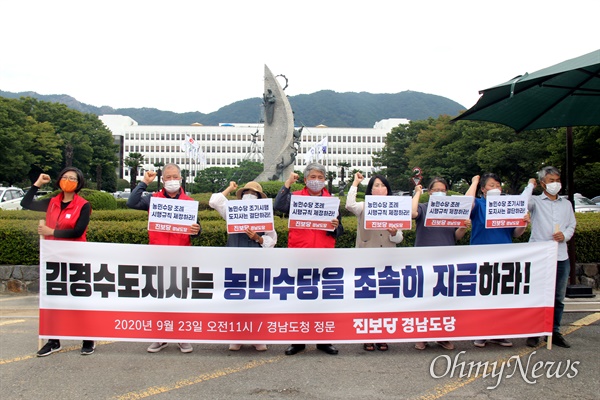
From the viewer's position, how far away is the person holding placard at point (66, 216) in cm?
484

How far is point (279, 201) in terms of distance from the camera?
5129mm

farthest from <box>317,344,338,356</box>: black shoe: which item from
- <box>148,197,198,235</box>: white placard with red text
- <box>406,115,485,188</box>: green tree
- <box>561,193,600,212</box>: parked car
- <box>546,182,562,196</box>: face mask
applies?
<box>406,115,485,188</box>: green tree

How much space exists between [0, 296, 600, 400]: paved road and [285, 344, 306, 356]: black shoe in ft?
0.19

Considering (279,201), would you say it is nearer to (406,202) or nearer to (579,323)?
(406,202)

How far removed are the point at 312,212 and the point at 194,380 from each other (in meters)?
1.83

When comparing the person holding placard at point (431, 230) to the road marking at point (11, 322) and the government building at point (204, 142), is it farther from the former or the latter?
the government building at point (204, 142)

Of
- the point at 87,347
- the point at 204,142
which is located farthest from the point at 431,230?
the point at 204,142

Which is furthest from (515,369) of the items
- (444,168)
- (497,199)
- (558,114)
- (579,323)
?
Result: (444,168)

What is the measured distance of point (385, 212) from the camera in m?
5.04

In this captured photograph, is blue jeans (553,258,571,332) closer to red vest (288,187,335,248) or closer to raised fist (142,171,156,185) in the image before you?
red vest (288,187,335,248)

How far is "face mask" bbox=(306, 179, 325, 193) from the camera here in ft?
16.8

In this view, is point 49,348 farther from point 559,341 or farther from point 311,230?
point 559,341

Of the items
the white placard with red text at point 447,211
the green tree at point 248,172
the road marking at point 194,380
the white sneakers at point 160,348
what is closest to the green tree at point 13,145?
the green tree at point 248,172

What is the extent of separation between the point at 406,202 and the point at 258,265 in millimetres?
1538
